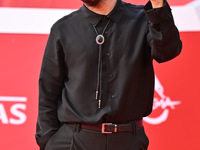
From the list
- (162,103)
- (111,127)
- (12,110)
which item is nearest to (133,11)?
(111,127)

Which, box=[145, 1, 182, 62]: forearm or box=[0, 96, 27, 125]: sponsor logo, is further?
box=[0, 96, 27, 125]: sponsor logo

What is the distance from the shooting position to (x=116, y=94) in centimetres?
140

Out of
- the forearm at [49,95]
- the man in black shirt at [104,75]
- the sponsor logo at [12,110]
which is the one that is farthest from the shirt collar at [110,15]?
the sponsor logo at [12,110]

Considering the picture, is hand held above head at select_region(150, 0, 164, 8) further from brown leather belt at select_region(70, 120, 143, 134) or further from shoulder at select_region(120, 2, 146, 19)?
brown leather belt at select_region(70, 120, 143, 134)

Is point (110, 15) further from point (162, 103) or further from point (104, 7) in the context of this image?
point (162, 103)

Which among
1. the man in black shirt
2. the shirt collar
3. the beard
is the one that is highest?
the beard

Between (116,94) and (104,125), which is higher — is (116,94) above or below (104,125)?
above

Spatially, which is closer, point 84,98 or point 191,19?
point 84,98

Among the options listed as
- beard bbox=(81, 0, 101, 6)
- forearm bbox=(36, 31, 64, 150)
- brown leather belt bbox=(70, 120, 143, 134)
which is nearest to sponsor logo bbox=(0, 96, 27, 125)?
forearm bbox=(36, 31, 64, 150)

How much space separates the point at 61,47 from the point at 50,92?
229mm

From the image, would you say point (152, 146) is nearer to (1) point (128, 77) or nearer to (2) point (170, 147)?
(2) point (170, 147)

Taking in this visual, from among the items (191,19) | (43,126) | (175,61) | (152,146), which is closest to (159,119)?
(152,146)

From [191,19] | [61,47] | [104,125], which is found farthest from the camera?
[191,19]

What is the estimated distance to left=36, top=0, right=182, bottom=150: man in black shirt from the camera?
140 centimetres
